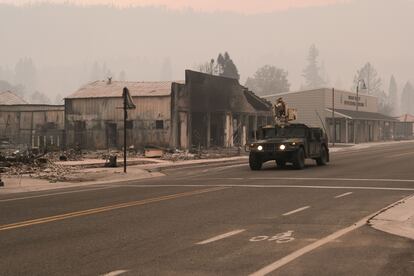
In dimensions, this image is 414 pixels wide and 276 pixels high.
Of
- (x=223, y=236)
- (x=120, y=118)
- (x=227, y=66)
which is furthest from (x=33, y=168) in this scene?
(x=227, y=66)

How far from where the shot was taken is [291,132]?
2606 cm

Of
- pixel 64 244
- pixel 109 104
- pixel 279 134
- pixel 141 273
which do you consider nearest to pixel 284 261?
pixel 141 273

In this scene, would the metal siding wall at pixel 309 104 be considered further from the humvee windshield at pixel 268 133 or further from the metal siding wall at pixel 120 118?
the humvee windshield at pixel 268 133

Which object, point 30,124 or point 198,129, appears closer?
point 198,129

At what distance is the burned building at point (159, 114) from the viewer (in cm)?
4572

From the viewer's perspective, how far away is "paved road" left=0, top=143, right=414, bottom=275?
7.21m

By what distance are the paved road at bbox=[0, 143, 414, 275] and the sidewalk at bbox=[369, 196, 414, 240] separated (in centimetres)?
31

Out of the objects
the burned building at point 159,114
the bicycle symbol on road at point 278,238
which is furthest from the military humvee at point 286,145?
the burned building at point 159,114

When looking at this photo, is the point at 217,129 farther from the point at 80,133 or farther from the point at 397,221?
the point at 397,221

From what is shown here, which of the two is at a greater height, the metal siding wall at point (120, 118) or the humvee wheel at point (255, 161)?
the metal siding wall at point (120, 118)

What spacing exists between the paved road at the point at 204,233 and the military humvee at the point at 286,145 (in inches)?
295

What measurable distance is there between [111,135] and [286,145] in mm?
25634

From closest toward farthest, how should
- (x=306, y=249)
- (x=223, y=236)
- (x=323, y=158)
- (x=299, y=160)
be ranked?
(x=306, y=249) < (x=223, y=236) < (x=299, y=160) < (x=323, y=158)

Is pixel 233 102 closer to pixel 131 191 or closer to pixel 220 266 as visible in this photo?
pixel 131 191
